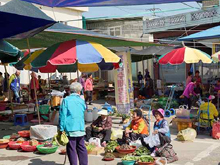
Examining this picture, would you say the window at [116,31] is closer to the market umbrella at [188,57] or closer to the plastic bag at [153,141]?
the market umbrella at [188,57]

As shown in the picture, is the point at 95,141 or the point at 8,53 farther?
the point at 8,53

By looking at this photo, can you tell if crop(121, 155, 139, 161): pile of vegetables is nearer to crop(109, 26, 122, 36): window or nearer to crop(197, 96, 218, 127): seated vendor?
→ crop(197, 96, 218, 127): seated vendor

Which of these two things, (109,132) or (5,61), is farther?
(5,61)

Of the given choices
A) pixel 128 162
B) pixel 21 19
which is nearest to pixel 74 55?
pixel 21 19

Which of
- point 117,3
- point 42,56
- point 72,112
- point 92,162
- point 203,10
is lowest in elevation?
point 92,162

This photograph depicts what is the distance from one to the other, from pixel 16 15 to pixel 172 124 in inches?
213

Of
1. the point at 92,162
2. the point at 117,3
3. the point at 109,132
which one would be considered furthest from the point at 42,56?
the point at 117,3

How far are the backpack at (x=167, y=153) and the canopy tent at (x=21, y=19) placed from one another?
363 centimetres

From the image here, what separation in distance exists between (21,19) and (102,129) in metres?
3.07

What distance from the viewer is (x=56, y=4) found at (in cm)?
526

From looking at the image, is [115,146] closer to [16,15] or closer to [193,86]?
[16,15]

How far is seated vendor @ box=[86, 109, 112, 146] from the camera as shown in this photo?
24.2ft

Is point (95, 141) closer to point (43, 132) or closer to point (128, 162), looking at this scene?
point (43, 132)

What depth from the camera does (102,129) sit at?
7398 millimetres
